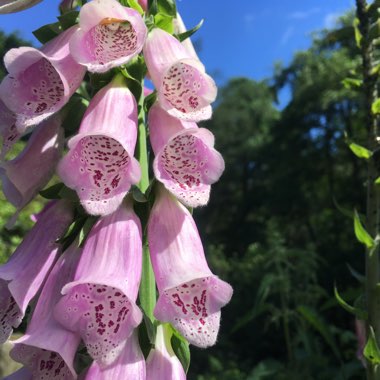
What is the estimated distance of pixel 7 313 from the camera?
73 cm

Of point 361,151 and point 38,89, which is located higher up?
point 38,89

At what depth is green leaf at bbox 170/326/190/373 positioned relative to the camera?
2.40ft

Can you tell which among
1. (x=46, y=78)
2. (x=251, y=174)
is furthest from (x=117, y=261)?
(x=251, y=174)

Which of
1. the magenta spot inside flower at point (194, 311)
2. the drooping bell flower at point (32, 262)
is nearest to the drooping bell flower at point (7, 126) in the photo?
the drooping bell flower at point (32, 262)

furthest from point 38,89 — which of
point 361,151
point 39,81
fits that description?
point 361,151

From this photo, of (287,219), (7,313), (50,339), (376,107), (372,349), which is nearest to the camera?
(50,339)

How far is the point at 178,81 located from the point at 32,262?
1.08ft

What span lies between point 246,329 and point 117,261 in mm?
6178

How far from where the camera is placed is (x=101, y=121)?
71cm

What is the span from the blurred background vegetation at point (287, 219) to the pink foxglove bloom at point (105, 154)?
0.71 meters

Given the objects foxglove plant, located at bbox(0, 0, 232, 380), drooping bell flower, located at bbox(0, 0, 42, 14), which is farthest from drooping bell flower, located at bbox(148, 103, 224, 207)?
drooping bell flower, located at bbox(0, 0, 42, 14)

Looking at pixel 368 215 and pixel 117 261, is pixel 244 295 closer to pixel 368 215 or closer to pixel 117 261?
pixel 368 215

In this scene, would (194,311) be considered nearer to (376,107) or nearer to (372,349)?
(372,349)

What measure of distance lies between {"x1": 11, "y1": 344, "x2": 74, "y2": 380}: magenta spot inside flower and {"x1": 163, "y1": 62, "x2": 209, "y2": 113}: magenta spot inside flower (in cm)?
37
